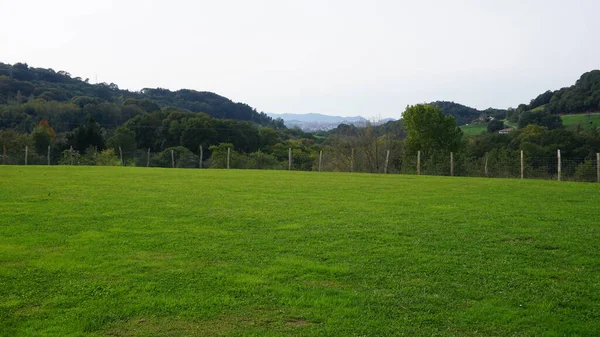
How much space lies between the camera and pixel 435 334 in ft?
14.1

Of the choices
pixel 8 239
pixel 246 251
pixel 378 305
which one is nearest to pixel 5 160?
pixel 8 239

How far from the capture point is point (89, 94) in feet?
323

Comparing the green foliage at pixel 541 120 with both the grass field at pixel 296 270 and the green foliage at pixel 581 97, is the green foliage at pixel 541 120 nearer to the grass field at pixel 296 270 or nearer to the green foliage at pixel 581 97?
the green foliage at pixel 581 97

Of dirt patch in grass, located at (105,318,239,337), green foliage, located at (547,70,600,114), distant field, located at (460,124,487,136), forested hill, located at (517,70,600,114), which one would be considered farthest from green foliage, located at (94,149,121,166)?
green foliage, located at (547,70,600,114)

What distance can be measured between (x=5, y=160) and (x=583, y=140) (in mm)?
43790

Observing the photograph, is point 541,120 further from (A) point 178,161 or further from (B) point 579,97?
(A) point 178,161

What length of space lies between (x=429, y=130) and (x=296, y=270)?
37.4 meters

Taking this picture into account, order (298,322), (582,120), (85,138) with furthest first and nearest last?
(582,120)
(85,138)
(298,322)

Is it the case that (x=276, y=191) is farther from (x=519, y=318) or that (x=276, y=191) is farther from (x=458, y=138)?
(x=458, y=138)

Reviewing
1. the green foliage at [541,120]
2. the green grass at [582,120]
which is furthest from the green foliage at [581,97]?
the green foliage at [541,120]

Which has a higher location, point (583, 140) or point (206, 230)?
point (583, 140)

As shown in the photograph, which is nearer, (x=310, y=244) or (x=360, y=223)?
(x=310, y=244)

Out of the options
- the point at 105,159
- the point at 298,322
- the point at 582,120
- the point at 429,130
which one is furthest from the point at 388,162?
the point at 582,120

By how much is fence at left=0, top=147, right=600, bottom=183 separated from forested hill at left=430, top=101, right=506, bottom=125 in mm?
50891
